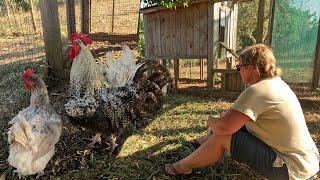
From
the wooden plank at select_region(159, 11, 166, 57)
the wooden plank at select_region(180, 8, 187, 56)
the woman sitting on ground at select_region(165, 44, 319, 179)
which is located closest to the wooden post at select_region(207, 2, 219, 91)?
the wooden plank at select_region(180, 8, 187, 56)

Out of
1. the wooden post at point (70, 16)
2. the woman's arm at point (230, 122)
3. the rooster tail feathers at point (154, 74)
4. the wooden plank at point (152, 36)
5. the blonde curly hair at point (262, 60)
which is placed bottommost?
the woman's arm at point (230, 122)

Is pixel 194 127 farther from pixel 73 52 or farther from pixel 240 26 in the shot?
pixel 240 26

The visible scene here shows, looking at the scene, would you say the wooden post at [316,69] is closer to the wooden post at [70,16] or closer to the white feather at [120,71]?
the white feather at [120,71]

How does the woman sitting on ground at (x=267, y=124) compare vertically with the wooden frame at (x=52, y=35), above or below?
below

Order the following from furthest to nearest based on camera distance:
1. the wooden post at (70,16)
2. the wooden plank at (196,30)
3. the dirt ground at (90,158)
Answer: the wooden post at (70,16), the wooden plank at (196,30), the dirt ground at (90,158)

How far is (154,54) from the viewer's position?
6352mm

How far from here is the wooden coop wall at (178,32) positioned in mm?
5746

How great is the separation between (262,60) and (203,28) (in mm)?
3148

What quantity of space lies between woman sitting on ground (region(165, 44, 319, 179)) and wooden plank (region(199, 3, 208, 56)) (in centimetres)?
301

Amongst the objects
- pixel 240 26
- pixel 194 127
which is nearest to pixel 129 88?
pixel 194 127

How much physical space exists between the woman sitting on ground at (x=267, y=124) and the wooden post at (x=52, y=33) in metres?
3.86

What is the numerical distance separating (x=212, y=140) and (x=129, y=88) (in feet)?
4.96

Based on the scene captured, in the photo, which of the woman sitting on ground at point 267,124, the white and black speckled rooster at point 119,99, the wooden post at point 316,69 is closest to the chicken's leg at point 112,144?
the white and black speckled rooster at point 119,99

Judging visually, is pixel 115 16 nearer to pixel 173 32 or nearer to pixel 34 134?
pixel 173 32
